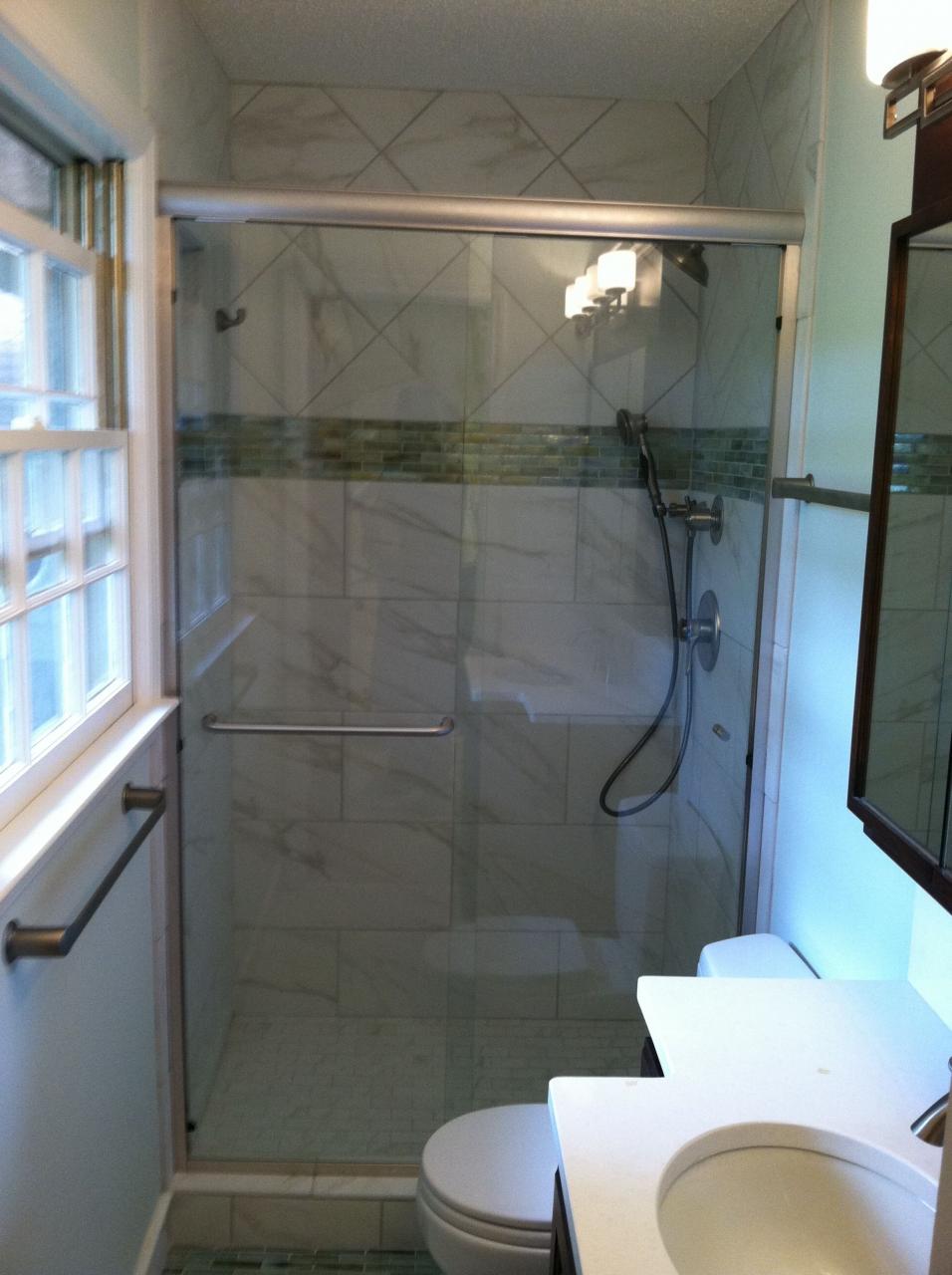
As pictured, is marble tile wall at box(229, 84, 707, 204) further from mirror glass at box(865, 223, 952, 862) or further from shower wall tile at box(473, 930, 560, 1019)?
shower wall tile at box(473, 930, 560, 1019)

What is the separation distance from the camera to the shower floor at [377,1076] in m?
2.50

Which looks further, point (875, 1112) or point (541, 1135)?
point (541, 1135)

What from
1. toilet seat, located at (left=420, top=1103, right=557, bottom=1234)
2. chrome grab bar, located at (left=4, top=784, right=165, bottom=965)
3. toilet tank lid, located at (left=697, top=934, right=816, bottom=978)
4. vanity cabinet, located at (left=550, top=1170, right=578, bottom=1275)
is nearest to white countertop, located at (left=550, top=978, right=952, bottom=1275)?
vanity cabinet, located at (left=550, top=1170, right=578, bottom=1275)

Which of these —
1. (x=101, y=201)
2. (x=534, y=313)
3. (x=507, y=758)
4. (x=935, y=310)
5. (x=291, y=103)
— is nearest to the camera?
(x=935, y=310)

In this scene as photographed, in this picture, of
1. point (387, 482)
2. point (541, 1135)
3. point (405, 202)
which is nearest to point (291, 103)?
point (405, 202)

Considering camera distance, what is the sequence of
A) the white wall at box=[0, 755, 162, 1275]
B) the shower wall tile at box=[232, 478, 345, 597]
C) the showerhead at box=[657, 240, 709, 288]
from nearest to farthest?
the white wall at box=[0, 755, 162, 1275] < the showerhead at box=[657, 240, 709, 288] < the shower wall tile at box=[232, 478, 345, 597]

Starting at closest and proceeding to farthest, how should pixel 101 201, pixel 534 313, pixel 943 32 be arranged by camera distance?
1. pixel 943 32
2. pixel 101 201
3. pixel 534 313

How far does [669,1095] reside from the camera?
4.45 feet

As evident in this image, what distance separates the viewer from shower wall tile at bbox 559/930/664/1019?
2.58 m

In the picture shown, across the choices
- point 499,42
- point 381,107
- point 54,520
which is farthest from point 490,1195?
point 381,107

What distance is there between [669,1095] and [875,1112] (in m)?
0.24

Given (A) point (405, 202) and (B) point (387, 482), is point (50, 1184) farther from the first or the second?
(A) point (405, 202)

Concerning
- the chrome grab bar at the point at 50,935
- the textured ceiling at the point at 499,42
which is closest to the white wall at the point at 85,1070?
the chrome grab bar at the point at 50,935

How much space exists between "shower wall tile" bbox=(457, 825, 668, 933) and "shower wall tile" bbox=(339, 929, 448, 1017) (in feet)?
0.48
